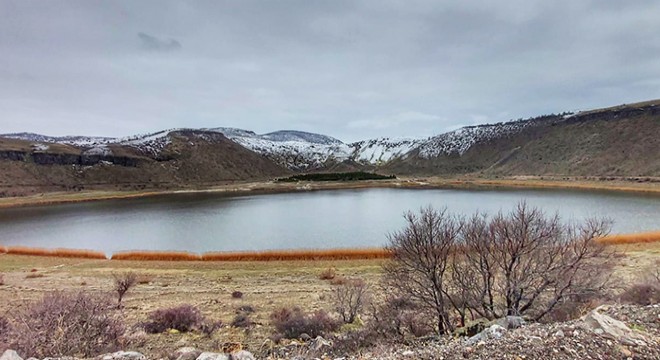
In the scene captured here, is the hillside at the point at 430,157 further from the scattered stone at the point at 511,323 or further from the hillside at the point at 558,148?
the scattered stone at the point at 511,323

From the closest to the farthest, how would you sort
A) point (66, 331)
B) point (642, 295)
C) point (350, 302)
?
point (66, 331), point (642, 295), point (350, 302)

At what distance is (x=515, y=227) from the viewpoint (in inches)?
452

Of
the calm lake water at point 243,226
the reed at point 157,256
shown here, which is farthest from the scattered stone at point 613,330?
the reed at point 157,256

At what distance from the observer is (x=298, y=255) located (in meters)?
26.9

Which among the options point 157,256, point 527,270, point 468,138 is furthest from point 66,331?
point 468,138

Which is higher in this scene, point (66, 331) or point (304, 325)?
point (66, 331)

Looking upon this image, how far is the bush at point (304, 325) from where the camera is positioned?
11.2 meters

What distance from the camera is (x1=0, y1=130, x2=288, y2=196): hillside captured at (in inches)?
4210

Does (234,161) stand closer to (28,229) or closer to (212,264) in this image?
(28,229)

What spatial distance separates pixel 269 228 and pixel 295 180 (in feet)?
307

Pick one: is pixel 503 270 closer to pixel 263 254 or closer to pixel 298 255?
pixel 298 255

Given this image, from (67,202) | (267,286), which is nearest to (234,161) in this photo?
(67,202)

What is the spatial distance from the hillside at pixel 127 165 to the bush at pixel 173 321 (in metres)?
108

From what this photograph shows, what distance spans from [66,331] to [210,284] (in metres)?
11.1
